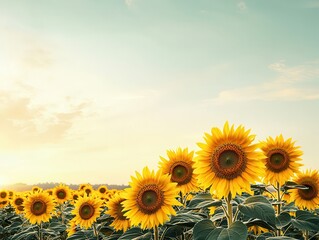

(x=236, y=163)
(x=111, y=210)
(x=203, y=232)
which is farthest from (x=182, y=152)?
(x=203, y=232)

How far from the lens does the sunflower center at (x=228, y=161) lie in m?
5.23

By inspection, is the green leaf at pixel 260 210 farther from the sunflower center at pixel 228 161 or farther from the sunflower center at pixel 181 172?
the sunflower center at pixel 181 172

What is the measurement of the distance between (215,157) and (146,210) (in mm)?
1318

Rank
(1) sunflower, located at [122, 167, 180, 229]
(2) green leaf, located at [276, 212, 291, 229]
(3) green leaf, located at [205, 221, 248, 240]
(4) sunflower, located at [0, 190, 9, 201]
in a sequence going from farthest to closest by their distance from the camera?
1. (4) sunflower, located at [0, 190, 9, 201]
2. (2) green leaf, located at [276, 212, 291, 229]
3. (1) sunflower, located at [122, 167, 180, 229]
4. (3) green leaf, located at [205, 221, 248, 240]

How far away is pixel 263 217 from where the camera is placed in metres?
4.54

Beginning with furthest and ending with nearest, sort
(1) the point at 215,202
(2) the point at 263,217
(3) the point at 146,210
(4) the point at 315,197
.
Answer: (4) the point at 315,197
(3) the point at 146,210
(1) the point at 215,202
(2) the point at 263,217

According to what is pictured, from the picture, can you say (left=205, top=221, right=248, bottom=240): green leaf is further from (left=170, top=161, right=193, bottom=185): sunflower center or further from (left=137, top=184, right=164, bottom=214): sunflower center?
(left=170, top=161, right=193, bottom=185): sunflower center

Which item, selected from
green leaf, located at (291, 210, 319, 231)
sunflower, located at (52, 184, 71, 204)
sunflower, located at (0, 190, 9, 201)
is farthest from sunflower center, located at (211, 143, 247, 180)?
sunflower, located at (0, 190, 9, 201)

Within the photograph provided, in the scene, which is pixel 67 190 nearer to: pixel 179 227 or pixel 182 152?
pixel 182 152

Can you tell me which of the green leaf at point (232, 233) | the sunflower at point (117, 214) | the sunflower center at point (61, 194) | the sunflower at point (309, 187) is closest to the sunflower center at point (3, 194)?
the sunflower center at point (61, 194)

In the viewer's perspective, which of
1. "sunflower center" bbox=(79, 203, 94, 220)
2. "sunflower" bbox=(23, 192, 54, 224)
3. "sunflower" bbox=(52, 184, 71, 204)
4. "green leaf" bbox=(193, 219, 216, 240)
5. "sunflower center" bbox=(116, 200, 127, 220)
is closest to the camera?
"green leaf" bbox=(193, 219, 216, 240)

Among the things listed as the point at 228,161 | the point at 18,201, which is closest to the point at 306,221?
the point at 228,161

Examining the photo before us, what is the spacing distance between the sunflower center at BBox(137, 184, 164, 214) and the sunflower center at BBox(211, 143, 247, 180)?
38.0 inches

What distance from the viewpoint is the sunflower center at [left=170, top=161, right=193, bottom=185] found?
7.61m
